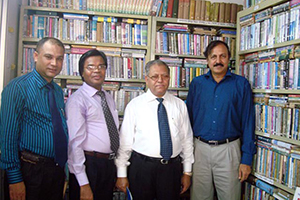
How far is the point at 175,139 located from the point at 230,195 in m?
0.72

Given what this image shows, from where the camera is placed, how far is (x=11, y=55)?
2.22 meters

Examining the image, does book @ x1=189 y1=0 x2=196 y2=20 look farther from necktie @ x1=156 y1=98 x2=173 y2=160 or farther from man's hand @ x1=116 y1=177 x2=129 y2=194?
man's hand @ x1=116 y1=177 x2=129 y2=194

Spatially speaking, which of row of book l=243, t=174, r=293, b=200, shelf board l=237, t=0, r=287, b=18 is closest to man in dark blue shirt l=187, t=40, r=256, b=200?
row of book l=243, t=174, r=293, b=200

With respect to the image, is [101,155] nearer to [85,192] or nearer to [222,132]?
[85,192]

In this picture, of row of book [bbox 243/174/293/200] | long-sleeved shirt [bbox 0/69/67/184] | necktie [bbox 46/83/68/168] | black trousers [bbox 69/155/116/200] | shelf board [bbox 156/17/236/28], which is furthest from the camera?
shelf board [bbox 156/17/236/28]

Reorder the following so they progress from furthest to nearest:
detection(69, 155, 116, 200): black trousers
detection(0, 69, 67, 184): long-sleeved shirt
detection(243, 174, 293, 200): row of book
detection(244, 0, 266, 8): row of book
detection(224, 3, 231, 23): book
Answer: detection(224, 3, 231, 23): book, detection(244, 0, 266, 8): row of book, detection(243, 174, 293, 200): row of book, detection(69, 155, 116, 200): black trousers, detection(0, 69, 67, 184): long-sleeved shirt

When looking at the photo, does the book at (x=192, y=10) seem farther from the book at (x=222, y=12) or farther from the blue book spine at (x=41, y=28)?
the blue book spine at (x=41, y=28)

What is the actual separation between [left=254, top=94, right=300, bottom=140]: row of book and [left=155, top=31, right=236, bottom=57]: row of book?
0.94 meters

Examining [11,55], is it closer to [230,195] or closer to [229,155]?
[229,155]

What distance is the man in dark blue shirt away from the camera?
6.34 ft

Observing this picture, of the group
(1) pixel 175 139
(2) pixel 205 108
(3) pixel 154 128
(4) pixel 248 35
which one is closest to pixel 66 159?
(3) pixel 154 128

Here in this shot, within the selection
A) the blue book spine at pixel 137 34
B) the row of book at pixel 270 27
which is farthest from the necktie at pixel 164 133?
the row of book at pixel 270 27

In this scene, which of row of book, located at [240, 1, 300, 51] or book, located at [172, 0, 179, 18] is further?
book, located at [172, 0, 179, 18]

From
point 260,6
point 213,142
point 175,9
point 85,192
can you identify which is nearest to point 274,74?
point 260,6
